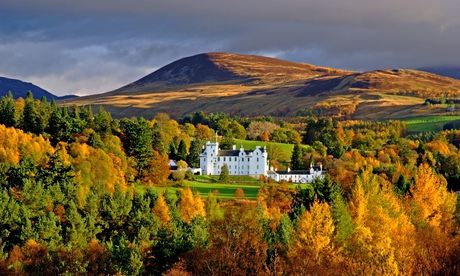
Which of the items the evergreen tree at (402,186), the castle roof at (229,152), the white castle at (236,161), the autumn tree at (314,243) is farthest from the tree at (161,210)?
the castle roof at (229,152)

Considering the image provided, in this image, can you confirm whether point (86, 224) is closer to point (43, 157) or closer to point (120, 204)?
point (120, 204)

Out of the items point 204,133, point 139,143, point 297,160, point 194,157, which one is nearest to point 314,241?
point 139,143

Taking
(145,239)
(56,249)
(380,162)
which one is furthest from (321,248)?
(380,162)

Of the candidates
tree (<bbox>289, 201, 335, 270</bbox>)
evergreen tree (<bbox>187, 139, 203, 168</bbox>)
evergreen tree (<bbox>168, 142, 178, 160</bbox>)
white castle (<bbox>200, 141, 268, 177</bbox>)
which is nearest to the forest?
tree (<bbox>289, 201, 335, 270</bbox>)

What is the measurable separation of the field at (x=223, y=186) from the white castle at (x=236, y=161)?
650 cm

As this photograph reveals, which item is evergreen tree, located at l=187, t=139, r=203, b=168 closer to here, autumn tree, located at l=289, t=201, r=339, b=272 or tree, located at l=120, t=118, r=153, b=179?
tree, located at l=120, t=118, r=153, b=179

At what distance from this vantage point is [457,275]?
2152 inches

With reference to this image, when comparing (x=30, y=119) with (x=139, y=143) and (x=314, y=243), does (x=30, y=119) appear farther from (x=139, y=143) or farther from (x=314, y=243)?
(x=314, y=243)

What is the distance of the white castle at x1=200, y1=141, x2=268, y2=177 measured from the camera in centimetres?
15211

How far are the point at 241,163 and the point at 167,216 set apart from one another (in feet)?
237

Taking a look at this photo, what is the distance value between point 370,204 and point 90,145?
182 feet

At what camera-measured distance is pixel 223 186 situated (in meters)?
129

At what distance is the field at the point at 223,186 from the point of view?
115 meters

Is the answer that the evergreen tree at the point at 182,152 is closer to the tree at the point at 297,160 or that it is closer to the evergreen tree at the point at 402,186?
the tree at the point at 297,160
